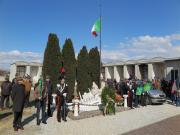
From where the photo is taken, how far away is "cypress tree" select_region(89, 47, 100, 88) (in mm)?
21958

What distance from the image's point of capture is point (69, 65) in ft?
61.7

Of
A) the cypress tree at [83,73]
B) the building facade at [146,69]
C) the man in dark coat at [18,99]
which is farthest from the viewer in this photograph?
the building facade at [146,69]

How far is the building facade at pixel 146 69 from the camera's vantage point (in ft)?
73.5

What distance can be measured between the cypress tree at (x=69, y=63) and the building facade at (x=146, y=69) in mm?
7657

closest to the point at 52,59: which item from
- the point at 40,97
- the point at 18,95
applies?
the point at 40,97

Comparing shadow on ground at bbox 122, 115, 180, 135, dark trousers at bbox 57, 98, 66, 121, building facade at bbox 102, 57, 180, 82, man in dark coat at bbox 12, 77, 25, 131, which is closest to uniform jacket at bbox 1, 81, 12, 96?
dark trousers at bbox 57, 98, 66, 121

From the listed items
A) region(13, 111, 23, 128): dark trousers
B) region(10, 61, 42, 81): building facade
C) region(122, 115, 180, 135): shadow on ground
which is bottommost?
region(122, 115, 180, 135): shadow on ground

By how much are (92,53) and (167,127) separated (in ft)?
46.5

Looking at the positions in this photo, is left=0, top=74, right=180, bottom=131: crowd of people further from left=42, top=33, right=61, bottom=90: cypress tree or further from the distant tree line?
the distant tree line

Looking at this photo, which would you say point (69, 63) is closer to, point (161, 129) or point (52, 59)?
point (52, 59)

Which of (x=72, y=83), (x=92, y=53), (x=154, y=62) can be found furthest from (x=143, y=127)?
(x=154, y=62)

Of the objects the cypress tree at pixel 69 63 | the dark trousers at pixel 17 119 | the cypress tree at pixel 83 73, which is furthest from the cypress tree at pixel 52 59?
the dark trousers at pixel 17 119

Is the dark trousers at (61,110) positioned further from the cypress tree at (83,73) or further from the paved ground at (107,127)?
the cypress tree at (83,73)

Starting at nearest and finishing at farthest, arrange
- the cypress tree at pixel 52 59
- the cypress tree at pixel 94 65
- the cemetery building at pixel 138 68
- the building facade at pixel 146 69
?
the cypress tree at pixel 52 59 < the cypress tree at pixel 94 65 < the building facade at pixel 146 69 < the cemetery building at pixel 138 68
